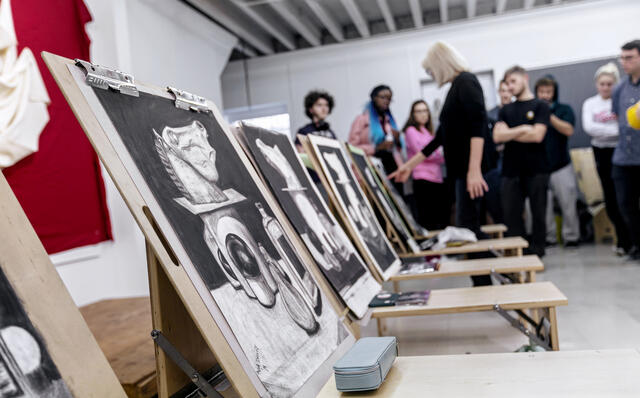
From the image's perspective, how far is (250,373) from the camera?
38.3 inches

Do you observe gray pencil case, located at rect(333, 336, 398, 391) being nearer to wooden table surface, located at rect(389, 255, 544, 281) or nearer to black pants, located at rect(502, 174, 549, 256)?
wooden table surface, located at rect(389, 255, 544, 281)

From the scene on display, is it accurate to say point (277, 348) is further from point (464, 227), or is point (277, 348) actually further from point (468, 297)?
point (464, 227)

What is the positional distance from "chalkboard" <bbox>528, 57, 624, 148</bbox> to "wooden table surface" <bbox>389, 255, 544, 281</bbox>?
5187mm

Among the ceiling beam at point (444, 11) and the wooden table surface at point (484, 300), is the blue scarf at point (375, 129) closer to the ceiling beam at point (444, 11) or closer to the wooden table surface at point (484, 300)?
the ceiling beam at point (444, 11)

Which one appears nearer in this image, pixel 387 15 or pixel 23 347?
pixel 23 347

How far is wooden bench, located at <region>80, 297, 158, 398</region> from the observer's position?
1.49m

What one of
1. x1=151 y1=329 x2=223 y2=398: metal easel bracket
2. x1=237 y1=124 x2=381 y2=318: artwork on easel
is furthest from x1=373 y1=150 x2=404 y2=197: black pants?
x1=151 y1=329 x2=223 y2=398: metal easel bracket

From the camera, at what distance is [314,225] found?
1822mm

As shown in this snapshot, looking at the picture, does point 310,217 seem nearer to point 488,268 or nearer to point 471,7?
point 488,268

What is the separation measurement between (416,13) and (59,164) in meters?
5.36

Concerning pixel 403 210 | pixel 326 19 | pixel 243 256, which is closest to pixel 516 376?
pixel 243 256

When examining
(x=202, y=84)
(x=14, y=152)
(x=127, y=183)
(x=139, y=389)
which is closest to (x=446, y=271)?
(x=139, y=389)

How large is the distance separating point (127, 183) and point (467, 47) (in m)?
7.43

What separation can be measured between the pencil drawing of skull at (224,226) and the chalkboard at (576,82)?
6552mm
